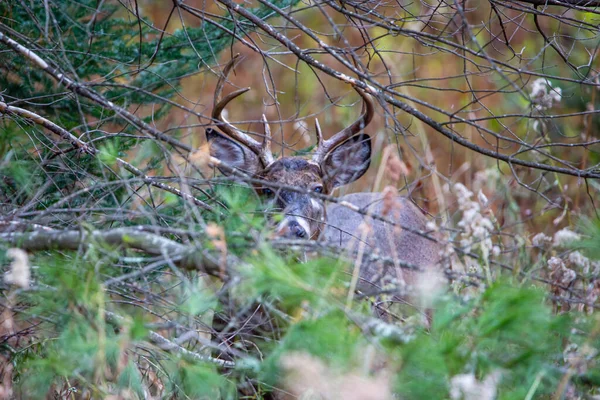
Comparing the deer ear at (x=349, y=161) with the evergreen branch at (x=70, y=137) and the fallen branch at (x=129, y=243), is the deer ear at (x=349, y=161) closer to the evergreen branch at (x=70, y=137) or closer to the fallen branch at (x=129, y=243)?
the evergreen branch at (x=70, y=137)

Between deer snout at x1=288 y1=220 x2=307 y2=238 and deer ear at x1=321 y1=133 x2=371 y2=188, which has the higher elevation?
deer ear at x1=321 y1=133 x2=371 y2=188

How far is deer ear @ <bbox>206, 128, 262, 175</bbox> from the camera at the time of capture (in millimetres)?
6043

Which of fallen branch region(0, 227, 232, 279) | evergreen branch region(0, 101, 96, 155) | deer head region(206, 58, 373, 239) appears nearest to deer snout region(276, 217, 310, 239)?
deer head region(206, 58, 373, 239)

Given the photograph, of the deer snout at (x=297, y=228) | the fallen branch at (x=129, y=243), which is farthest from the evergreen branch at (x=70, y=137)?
the deer snout at (x=297, y=228)

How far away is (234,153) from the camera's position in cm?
616

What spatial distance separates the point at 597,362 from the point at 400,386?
0.87 m

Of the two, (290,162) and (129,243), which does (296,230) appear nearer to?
(290,162)

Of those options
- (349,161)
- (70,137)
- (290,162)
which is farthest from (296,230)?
(349,161)

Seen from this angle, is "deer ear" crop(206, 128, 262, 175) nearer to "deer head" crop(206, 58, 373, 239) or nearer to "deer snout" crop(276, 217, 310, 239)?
"deer head" crop(206, 58, 373, 239)

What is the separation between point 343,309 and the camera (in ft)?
7.95

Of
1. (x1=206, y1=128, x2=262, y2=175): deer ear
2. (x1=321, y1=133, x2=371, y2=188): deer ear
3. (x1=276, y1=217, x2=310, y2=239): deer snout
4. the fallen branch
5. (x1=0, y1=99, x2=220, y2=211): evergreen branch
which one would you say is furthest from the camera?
(x1=321, y1=133, x2=371, y2=188): deer ear

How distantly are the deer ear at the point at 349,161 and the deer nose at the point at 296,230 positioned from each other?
118 cm

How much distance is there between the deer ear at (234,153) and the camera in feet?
19.8

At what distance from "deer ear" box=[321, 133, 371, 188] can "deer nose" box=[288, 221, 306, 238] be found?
1180 mm
